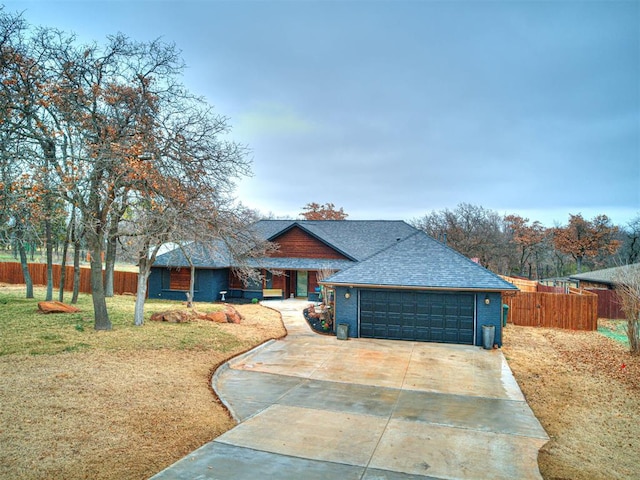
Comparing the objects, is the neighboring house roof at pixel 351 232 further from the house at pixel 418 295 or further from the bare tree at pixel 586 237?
the bare tree at pixel 586 237

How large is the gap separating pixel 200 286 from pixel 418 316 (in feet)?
53.1

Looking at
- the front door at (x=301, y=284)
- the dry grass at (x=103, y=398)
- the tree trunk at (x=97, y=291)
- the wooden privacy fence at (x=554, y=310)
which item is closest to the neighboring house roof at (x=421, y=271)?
the wooden privacy fence at (x=554, y=310)

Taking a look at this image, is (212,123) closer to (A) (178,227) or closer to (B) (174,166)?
(B) (174,166)

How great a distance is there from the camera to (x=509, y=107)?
870 inches

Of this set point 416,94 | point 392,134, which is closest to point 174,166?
point 416,94

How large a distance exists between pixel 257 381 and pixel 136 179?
7329mm

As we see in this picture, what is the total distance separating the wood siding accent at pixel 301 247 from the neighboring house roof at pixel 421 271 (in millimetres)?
9858

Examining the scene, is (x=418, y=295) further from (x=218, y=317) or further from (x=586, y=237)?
(x=586, y=237)

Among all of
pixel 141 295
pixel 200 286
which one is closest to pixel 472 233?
pixel 200 286

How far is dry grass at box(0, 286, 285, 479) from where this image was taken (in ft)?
20.7

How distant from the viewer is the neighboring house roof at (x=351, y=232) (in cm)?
3003

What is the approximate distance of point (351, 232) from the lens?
33.4m

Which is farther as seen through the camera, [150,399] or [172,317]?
[172,317]

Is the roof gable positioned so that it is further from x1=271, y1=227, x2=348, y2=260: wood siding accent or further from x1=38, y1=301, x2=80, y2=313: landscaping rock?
x1=38, y1=301, x2=80, y2=313: landscaping rock
